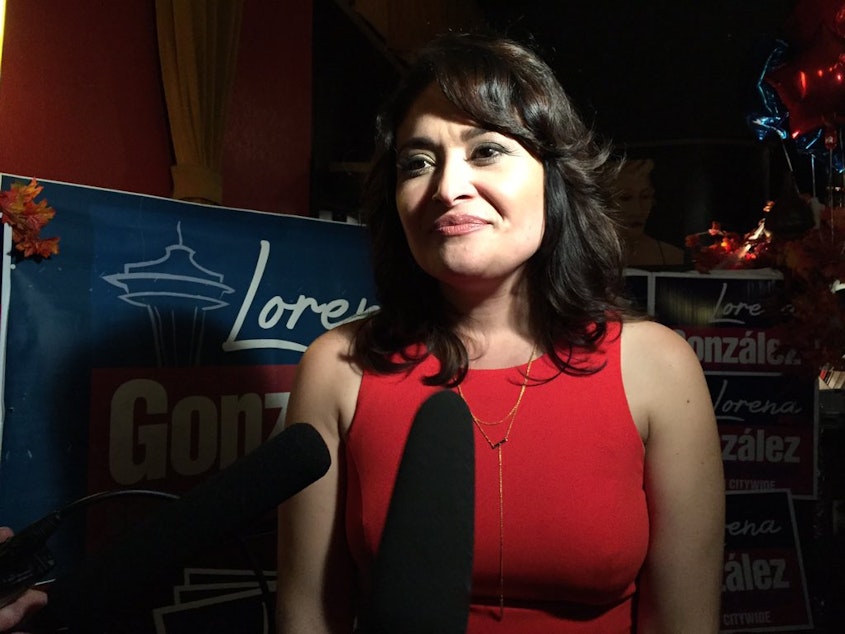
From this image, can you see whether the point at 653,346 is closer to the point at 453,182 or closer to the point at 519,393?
the point at 519,393

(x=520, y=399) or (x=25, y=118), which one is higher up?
(x=25, y=118)

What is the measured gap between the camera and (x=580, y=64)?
531 centimetres

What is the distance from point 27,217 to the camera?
1.16 m

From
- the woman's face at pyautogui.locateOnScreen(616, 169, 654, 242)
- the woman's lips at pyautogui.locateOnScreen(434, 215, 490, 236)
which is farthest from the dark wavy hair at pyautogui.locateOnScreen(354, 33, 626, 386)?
the woman's face at pyautogui.locateOnScreen(616, 169, 654, 242)

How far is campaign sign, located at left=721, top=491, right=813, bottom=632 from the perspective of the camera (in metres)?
2.25

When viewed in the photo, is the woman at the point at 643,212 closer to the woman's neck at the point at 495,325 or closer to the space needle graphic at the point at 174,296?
the space needle graphic at the point at 174,296

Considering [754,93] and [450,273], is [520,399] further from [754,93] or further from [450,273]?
[754,93]

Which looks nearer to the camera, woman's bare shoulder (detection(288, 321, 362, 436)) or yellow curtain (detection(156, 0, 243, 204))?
woman's bare shoulder (detection(288, 321, 362, 436))

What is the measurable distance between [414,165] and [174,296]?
64 centimetres

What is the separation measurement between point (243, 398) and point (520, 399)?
2.33 feet

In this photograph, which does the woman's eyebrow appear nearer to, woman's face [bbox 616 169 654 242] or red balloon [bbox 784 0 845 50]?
red balloon [bbox 784 0 845 50]

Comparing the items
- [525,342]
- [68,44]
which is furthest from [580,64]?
[525,342]

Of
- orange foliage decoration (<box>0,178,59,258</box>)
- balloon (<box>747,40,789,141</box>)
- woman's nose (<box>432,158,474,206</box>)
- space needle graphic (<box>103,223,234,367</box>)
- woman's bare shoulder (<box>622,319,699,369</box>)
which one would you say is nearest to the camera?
woman's nose (<box>432,158,474,206</box>)

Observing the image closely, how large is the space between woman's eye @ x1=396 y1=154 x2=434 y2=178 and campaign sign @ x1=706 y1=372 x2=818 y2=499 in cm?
168
